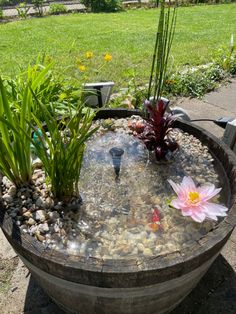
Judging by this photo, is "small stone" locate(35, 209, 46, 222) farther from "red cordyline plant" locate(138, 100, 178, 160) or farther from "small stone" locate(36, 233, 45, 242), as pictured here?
"red cordyline plant" locate(138, 100, 178, 160)

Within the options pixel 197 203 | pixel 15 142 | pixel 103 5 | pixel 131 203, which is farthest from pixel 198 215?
pixel 103 5

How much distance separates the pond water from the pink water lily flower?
0.13m

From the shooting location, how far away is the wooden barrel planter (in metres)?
1.14

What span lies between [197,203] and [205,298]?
2.18ft

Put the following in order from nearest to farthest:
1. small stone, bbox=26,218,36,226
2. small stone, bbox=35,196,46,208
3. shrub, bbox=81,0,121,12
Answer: small stone, bbox=26,218,36,226, small stone, bbox=35,196,46,208, shrub, bbox=81,0,121,12

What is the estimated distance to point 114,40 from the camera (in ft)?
20.8

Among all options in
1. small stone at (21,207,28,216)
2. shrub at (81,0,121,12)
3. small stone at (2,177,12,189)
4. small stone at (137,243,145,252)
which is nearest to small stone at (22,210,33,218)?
small stone at (21,207,28,216)

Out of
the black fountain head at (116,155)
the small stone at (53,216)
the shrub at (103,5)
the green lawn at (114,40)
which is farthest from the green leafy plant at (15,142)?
the shrub at (103,5)

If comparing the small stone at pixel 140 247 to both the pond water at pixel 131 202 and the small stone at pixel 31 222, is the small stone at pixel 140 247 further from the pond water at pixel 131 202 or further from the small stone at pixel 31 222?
the small stone at pixel 31 222

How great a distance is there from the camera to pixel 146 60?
508 centimetres

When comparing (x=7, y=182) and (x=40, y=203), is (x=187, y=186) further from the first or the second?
(x=7, y=182)

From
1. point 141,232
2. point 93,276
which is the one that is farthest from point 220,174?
point 93,276

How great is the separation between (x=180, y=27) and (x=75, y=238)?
7.14m

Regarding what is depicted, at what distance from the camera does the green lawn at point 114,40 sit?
491cm
